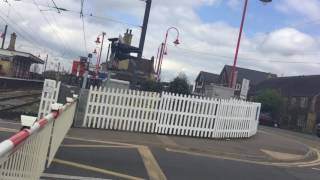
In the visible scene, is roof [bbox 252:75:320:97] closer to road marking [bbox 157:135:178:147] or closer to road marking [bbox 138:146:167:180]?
road marking [bbox 157:135:178:147]

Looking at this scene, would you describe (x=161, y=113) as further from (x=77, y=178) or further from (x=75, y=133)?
(x=77, y=178)

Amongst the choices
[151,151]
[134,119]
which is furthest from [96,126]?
[151,151]

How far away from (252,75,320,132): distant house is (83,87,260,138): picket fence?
171ft

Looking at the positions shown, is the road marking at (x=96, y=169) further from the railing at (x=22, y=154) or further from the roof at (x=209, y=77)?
the roof at (x=209, y=77)

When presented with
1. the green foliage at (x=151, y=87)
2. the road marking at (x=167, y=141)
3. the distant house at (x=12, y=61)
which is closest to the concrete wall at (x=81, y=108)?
the road marking at (x=167, y=141)

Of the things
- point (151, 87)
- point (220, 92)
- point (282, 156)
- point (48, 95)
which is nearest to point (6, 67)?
point (151, 87)

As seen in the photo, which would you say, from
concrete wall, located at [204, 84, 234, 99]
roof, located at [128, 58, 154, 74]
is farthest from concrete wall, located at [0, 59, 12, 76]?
concrete wall, located at [204, 84, 234, 99]

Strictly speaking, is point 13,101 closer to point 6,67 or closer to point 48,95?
point 48,95

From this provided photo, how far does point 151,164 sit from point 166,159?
3.82 feet

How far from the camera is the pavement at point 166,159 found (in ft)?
37.6

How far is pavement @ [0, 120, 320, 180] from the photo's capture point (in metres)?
11.4

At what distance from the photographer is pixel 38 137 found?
24.6 ft

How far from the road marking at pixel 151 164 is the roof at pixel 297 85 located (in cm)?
6861

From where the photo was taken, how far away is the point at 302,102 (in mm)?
82750
